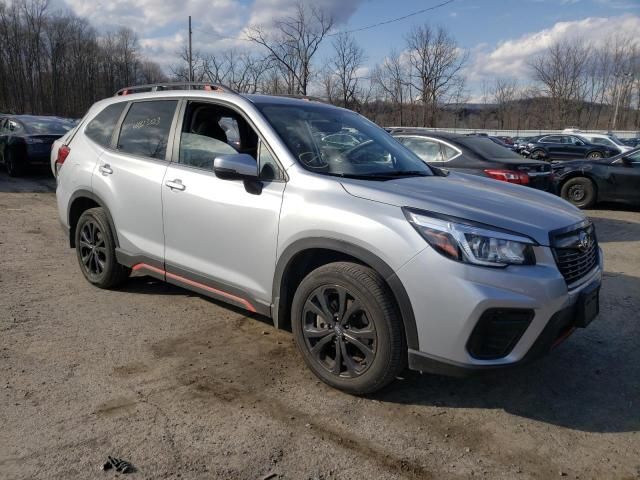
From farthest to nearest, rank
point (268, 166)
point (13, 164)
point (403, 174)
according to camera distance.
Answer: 1. point (13, 164)
2. point (403, 174)
3. point (268, 166)

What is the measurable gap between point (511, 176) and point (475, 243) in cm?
542

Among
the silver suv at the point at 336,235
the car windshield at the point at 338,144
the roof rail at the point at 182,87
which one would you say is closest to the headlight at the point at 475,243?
the silver suv at the point at 336,235

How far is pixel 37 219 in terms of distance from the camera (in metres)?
8.38

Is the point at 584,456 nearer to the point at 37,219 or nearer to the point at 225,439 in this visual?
the point at 225,439

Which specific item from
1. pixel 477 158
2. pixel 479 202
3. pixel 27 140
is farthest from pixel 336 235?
pixel 27 140

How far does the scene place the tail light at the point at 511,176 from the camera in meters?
7.66

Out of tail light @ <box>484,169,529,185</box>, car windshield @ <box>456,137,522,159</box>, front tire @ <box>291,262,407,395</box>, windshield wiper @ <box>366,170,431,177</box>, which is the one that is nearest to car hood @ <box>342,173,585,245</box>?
windshield wiper @ <box>366,170,431,177</box>

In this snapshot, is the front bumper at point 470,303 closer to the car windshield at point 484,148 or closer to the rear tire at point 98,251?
the rear tire at point 98,251

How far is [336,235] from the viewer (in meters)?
3.04

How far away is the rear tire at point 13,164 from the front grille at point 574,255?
13070 millimetres

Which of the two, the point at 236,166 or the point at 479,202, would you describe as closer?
the point at 479,202

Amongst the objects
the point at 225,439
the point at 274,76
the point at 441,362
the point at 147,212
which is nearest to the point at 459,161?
the point at 147,212

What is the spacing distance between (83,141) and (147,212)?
4.68 ft

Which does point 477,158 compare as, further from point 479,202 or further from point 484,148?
point 479,202
